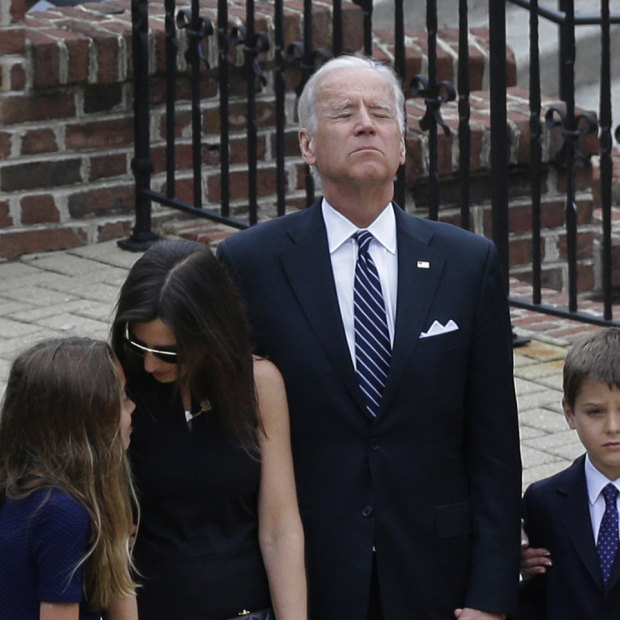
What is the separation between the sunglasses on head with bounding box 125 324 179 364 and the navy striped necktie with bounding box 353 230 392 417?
1.21ft

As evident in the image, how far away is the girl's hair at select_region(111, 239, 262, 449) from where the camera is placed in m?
2.94

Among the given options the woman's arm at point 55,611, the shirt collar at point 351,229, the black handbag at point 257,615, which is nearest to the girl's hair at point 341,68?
the shirt collar at point 351,229

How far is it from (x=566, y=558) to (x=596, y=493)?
15 centimetres

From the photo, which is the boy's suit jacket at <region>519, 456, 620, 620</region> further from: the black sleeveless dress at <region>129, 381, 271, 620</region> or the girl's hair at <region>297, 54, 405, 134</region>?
the girl's hair at <region>297, 54, 405, 134</region>

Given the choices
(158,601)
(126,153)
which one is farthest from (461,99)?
(158,601)

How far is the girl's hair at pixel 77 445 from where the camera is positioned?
9.30ft

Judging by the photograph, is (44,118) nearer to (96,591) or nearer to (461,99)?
(461,99)

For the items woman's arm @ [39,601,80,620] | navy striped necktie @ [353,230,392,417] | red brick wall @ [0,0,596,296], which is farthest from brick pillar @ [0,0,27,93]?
woman's arm @ [39,601,80,620]

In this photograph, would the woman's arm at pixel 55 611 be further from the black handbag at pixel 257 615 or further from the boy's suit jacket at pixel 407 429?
the boy's suit jacket at pixel 407 429

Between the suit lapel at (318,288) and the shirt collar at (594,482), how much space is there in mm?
528

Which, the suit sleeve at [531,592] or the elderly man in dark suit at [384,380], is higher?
the elderly man in dark suit at [384,380]

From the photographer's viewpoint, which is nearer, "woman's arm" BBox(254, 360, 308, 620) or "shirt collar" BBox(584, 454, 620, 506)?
"woman's arm" BBox(254, 360, 308, 620)

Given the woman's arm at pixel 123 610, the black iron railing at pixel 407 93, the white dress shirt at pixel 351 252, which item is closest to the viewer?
the woman's arm at pixel 123 610

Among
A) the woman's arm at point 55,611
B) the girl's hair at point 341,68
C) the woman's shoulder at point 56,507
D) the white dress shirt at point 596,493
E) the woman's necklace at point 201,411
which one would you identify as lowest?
the woman's arm at point 55,611
